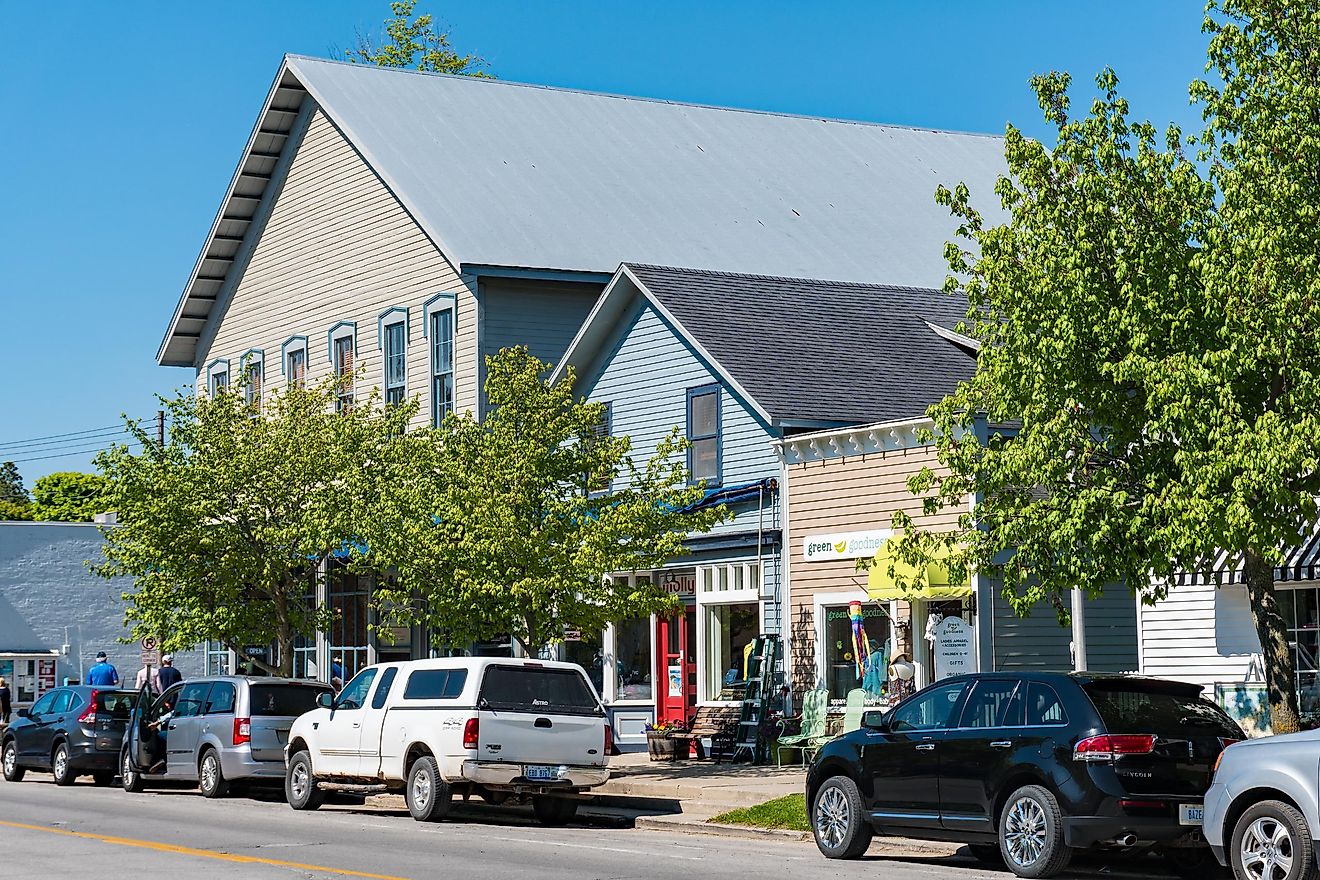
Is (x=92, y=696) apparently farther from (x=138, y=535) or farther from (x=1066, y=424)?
(x=1066, y=424)

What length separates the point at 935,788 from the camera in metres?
15.5

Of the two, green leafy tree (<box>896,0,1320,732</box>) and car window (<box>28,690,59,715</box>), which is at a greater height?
green leafy tree (<box>896,0,1320,732</box>)

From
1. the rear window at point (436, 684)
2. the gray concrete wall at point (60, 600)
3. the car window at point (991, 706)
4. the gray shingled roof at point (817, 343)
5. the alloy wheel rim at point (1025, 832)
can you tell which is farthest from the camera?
the gray concrete wall at point (60, 600)

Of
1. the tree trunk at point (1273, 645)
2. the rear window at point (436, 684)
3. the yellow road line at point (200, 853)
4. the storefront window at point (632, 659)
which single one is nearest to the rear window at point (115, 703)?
the yellow road line at point (200, 853)

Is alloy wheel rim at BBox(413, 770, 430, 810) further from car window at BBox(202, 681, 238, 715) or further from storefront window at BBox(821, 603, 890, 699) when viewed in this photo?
storefront window at BBox(821, 603, 890, 699)

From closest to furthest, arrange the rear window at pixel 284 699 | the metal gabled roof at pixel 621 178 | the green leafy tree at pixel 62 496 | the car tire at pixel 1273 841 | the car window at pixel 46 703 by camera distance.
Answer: the car tire at pixel 1273 841 → the rear window at pixel 284 699 → the car window at pixel 46 703 → the metal gabled roof at pixel 621 178 → the green leafy tree at pixel 62 496

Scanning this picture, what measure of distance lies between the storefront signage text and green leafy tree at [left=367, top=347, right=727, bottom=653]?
1865 millimetres

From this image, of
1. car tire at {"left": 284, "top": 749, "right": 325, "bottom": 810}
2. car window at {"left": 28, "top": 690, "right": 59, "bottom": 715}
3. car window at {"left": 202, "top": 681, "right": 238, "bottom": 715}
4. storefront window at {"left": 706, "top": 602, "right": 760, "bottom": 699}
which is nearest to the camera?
car tire at {"left": 284, "top": 749, "right": 325, "bottom": 810}

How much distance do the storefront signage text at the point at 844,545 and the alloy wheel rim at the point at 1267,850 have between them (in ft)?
38.7

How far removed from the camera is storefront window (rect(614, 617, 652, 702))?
99.2 feet

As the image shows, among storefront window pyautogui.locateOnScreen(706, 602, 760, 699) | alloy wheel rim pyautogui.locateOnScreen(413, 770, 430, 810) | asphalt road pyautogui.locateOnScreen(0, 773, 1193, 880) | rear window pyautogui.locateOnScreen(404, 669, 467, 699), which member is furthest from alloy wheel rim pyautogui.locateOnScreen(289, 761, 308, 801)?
storefront window pyautogui.locateOnScreen(706, 602, 760, 699)

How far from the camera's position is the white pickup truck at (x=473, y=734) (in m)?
19.6

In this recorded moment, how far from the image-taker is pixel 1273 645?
16.8 m

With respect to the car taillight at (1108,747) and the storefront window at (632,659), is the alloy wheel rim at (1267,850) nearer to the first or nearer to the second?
the car taillight at (1108,747)
